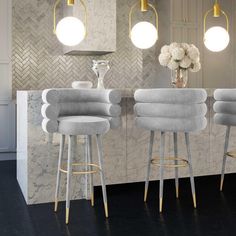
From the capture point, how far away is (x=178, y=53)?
313 cm

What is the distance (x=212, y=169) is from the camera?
3686 mm

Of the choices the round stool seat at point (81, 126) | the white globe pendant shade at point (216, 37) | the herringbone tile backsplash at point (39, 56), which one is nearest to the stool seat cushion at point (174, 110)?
the round stool seat at point (81, 126)

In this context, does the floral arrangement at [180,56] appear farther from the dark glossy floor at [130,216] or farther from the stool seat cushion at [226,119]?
the dark glossy floor at [130,216]

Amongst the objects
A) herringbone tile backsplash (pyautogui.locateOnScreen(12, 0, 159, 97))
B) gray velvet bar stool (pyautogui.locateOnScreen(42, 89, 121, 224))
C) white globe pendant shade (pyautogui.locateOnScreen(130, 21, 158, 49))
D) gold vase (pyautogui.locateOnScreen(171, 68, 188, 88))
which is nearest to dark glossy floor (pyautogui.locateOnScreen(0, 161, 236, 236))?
gray velvet bar stool (pyautogui.locateOnScreen(42, 89, 121, 224))

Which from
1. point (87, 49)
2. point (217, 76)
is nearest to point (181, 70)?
point (87, 49)

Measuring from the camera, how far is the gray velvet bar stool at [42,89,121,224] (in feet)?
8.02

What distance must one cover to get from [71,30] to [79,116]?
2.92 ft

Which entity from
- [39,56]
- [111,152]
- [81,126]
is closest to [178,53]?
[111,152]

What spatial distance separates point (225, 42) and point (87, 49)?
5.87 ft

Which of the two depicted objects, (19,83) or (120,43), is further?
(120,43)

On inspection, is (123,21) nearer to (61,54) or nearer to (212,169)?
(61,54)

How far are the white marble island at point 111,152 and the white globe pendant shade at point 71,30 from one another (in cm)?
59

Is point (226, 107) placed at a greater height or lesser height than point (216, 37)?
lesser

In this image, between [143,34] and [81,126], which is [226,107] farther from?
[81,126]
